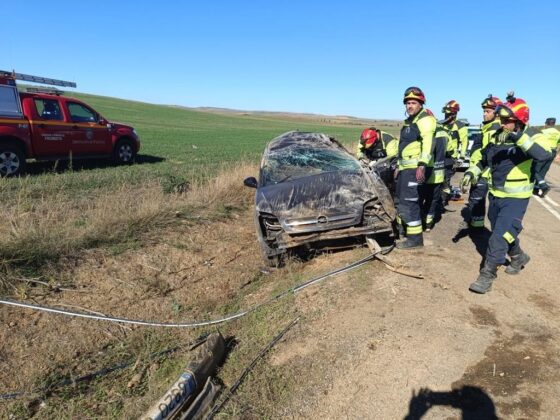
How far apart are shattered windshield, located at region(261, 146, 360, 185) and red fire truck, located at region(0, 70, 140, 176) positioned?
5414 mm

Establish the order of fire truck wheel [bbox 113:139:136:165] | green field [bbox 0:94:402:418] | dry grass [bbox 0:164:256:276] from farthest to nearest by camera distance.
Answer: fire truck wheel [bbox 113:139:136:165] < dry grass [bbox 0:164:256:276] < green field [bbox 0:94:402:418]

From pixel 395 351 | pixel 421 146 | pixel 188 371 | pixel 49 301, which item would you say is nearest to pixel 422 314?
pixel 395 351

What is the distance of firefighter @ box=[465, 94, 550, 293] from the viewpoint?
3.88m

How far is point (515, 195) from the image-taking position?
4215 mm

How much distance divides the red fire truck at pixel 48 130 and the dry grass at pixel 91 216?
1523 mm

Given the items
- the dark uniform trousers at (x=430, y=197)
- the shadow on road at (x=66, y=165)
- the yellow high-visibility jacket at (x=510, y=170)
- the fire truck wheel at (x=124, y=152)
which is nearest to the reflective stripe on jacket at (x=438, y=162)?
the dark uniform trousers at (x=430, y=197)

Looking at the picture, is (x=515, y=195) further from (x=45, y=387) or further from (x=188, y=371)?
(x=45, y=387)

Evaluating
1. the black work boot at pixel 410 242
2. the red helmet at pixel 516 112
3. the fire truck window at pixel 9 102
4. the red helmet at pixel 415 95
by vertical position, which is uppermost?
the red helmet at pixel 415 95

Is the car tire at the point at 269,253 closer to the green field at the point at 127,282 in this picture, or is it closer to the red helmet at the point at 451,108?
the green field at the point at 127,282

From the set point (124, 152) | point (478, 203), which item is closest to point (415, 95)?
point (478, 203)

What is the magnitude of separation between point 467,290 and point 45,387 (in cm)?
390

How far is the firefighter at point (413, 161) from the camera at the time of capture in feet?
16.9

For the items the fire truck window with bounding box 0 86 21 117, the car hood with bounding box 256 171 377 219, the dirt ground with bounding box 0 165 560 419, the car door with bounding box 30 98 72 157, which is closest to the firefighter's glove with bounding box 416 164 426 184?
the car hood with bounding box 256 171 377 219

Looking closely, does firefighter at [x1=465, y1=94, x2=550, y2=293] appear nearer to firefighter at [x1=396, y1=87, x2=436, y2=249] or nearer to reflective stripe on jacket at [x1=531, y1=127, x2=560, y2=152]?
reflective stripe on jacket at [x1=531, y1=127, x2=560, y2=152]
